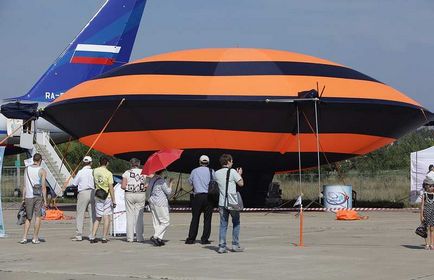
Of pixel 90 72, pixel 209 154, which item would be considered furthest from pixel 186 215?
pixel 90 72

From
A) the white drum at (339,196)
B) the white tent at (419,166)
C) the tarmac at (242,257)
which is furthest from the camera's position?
the white tent at (419,166)

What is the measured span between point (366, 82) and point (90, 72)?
53.4 ft

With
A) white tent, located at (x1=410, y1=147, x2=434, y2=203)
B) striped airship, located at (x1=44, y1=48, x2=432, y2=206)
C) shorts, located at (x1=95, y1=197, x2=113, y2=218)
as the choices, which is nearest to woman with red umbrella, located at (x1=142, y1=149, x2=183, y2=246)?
shorts, located at (x1=95, y1=197, x2=113, y2=218)

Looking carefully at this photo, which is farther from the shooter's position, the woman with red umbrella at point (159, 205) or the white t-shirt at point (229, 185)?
the woman with red umbrella at point (159, 205)

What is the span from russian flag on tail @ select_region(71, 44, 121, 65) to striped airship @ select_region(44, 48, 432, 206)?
39.3 feet

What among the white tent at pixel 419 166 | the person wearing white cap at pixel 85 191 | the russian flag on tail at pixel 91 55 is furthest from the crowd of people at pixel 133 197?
the russian flag on tail at pixel 91 55

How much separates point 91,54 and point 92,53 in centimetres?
7

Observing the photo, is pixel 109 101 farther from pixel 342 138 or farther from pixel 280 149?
pixel 342 138

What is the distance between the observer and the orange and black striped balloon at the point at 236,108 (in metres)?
28.0

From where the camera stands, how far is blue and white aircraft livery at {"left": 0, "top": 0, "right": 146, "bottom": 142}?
140ft

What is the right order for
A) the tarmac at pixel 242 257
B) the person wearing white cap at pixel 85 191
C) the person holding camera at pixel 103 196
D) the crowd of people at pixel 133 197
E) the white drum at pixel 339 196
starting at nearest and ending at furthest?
the tarmac at pixel 242 257, the crowd of people at pixel 133 197, the person holding camera at pixel 103 196, the person wearing white cap at pixel 85 191, the white drum at pixel 339 196

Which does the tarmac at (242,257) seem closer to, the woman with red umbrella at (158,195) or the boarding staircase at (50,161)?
the woman with red umbrella at (158,195)

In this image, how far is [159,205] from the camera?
57.0 ft

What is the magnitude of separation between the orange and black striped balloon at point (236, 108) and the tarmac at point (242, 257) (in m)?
6.52
